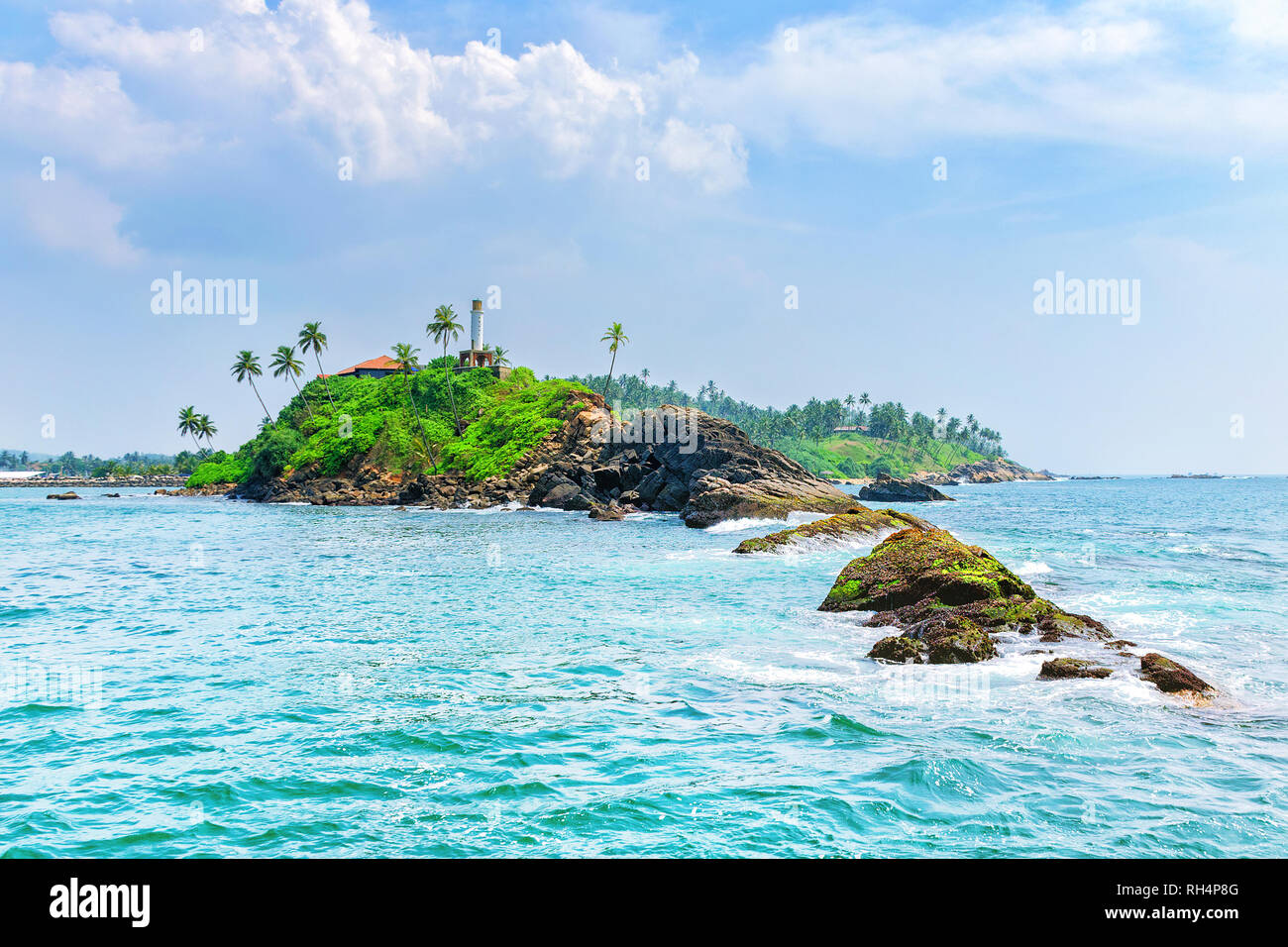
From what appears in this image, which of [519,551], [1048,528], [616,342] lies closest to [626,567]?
[519,551]

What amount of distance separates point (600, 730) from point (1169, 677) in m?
10.3

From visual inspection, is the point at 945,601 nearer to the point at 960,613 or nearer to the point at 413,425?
the point at 960,613

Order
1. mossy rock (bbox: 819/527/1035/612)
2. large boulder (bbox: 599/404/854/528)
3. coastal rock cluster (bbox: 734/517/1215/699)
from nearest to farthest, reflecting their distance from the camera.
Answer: coastal rock cluster (bbox: 734/517/1215/699) → mossy rock (bbox: 819/527/1035/612) → large boulder (bbox: 599/404/854/528)

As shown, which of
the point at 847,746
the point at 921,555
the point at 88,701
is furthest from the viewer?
the point at 921,555

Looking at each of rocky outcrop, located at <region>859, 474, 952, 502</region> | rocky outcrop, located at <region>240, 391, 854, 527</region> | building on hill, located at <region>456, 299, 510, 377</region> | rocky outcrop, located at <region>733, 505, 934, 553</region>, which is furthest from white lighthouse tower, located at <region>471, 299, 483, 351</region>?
rocky outcrop, located at <region>733, 505, 934, 553</region>

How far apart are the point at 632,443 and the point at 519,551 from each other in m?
45.3

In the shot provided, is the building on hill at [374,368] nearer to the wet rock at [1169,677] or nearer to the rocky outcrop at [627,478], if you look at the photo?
the rocky outcrop at [627,478]

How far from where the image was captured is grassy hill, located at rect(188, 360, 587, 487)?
97562 millimetres

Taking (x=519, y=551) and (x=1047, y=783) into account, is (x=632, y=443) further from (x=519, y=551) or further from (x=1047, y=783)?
(x=1047, y=783)

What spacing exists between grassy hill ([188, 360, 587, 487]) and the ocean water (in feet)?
229

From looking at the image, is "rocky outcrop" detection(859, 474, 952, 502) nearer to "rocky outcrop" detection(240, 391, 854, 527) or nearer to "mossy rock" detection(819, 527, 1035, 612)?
"rocky outcrop" detection(240, 391, 854, 527)

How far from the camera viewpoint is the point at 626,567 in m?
32.8

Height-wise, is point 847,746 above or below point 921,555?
below
